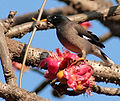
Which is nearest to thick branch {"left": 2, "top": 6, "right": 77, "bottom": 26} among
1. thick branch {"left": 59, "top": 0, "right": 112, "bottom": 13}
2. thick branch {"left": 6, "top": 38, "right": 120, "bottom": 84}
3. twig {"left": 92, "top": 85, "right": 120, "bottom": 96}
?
thick branch {"left": 59, "top": 0, "right": 112, "bottom": 13}

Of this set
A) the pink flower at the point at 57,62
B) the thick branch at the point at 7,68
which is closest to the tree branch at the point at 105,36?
the pink flower at the point at 57,62

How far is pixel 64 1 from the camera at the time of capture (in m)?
5.79

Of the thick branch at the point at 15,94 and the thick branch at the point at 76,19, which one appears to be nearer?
the thick branch at the point at 15,94

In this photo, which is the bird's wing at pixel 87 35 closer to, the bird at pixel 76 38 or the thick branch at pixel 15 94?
the bird at pixel 76 38

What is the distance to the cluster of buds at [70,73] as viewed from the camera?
253 cm

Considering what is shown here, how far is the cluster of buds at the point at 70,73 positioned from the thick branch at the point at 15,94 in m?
0.33

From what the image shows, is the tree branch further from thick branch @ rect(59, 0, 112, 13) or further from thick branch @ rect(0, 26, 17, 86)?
thick branch @ rect(0, 26, 17, 86)

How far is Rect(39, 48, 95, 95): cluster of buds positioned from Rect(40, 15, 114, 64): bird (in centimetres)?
146

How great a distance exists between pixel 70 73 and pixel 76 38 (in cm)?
178

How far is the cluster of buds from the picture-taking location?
8.30 ft

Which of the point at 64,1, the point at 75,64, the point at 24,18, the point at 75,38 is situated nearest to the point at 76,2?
the point at 64,1

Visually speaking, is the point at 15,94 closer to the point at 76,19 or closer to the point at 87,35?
the point at 76,19

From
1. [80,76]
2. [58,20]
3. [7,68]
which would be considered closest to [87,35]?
[58,20]

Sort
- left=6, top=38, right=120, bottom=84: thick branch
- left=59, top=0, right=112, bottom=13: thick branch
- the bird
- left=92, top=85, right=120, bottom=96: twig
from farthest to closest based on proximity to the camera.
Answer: left=59, top=0, right=112, bottom=13: thick branch → the bird → left=6, top=38, right=120, bottom=84: thick branch → left=92, top=85, right=120, bottom=96: twig
